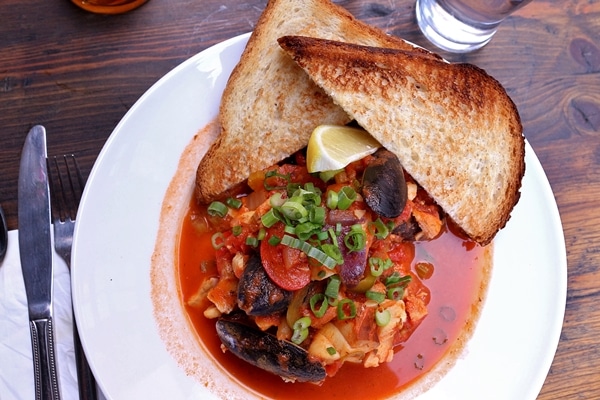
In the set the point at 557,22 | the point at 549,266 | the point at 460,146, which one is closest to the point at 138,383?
the point at 460,146

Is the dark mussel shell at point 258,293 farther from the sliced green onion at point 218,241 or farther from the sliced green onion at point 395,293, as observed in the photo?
the sliced green onion at point 395,293

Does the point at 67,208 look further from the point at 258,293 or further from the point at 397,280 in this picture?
the point at 397,280

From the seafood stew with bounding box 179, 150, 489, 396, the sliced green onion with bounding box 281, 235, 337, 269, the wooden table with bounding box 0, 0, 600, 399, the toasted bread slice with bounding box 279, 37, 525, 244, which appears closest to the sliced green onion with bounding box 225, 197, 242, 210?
the seafood stew with bounding box 179, 150, 489, 396

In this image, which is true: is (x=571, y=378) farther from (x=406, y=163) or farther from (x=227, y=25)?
(x=227, y=25)

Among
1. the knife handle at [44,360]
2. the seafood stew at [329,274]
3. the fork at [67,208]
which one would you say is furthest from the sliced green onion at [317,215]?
the knife handle at [44,360]

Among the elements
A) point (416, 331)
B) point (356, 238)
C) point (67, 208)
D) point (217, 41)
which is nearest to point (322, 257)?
point (356, 238)

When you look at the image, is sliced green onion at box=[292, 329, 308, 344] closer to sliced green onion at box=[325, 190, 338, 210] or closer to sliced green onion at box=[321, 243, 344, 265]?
sliced green onion at box=[321, 243, 344, 265]
